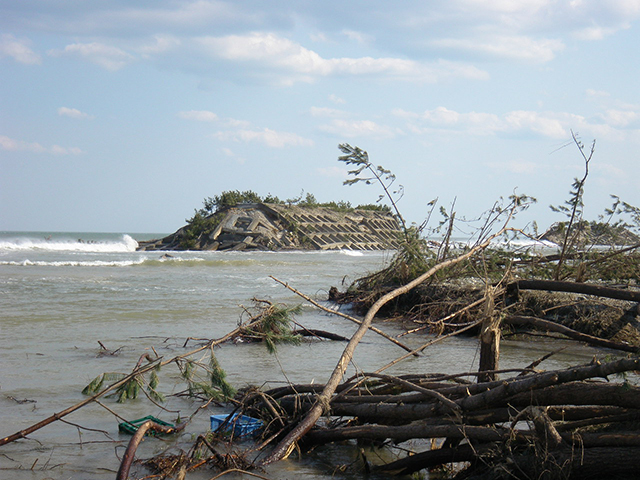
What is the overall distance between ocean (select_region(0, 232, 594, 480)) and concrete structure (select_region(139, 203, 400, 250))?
55.8 ft

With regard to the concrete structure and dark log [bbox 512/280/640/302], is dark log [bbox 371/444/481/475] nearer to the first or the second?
dark log [bbox 512/280/640/302]

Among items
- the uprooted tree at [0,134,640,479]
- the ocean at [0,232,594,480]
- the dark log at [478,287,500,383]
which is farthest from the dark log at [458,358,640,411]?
the dark log at [478,287,500,383]

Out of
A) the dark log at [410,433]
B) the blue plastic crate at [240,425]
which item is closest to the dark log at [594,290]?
the dark log at [410,433]

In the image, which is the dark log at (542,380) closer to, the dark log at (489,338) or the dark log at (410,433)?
the dark log at (410,433)

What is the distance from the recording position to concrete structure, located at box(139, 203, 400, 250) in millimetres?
33156

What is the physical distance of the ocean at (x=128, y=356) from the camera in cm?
378

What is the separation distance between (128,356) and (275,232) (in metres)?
27.1

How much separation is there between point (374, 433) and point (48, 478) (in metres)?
1.91

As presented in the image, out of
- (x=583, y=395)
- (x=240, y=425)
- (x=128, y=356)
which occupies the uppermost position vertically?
(x=583, y=395)

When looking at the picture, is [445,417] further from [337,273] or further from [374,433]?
[337,273]

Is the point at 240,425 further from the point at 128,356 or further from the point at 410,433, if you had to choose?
the point at 128,356

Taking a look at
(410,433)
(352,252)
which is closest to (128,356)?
(410,433)

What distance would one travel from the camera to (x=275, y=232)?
33.9 meters

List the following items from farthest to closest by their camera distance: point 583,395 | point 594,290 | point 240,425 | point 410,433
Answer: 1. point 594,290
2. point 240,425
3. point 410,433
4. point 583,395
